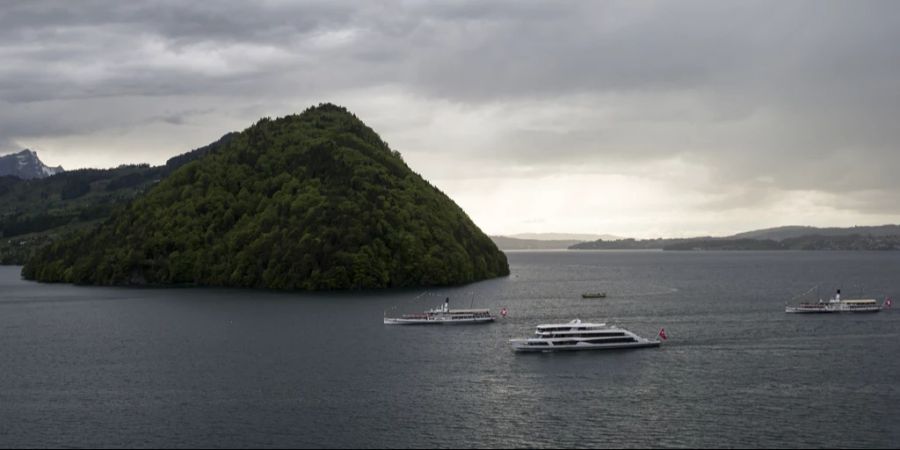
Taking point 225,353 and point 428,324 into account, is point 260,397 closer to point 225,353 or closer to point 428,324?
point 225,353

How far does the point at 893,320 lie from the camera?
624 feet

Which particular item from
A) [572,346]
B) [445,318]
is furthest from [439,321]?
[572,346]

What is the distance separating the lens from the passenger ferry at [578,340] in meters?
149

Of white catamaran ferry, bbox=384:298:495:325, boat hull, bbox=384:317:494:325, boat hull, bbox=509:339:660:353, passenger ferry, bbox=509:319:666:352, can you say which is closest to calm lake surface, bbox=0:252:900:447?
boat hull, bbox=509:339:660:353

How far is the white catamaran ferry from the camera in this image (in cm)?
19030

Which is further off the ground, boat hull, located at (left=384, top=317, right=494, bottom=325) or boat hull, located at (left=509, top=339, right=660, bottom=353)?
boat hull, located at (left=384, top=317, right=494, bottom=325)

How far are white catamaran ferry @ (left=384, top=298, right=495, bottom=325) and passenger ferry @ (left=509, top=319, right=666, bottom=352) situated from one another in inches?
1531

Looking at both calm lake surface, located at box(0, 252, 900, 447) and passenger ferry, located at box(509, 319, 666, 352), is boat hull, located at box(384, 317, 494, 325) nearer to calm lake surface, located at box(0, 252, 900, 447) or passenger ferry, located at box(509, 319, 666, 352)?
calm lake surface, located at box(0, 252, 900, 447)

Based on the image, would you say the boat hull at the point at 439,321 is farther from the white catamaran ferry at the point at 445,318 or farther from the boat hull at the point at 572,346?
the boat hull at the point at 572,346

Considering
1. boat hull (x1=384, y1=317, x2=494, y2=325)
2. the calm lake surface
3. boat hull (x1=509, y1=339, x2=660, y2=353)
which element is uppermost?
boat hull (x1=384, y1=317, x2=494, y2=325)

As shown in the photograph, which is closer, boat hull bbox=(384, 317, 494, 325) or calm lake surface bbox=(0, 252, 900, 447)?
calm lake surface bbox=(0, 252, 900, 447)

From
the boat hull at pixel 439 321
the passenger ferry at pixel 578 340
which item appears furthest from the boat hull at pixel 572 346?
the boat hull at pixel 439 321

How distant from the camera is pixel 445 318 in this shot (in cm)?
19538

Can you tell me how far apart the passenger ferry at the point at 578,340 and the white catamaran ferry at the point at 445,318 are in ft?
128
